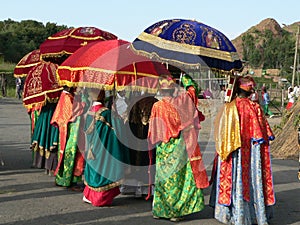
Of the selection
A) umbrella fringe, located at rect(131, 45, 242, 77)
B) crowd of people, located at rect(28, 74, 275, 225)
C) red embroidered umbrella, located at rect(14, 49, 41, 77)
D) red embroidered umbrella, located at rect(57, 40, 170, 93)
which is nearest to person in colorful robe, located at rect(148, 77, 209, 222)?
crowd of people, located at rect(28, 74, 275, 225)

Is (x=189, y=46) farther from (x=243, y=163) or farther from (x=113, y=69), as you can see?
(x=243, y=163)

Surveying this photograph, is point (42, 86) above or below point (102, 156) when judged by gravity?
above

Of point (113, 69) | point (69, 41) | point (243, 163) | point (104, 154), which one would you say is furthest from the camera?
point (69, 41)

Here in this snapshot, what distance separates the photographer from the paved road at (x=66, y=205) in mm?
6207

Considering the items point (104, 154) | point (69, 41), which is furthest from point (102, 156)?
point (69, 41)

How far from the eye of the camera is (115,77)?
21.7 ft

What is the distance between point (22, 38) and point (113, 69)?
48038 mm

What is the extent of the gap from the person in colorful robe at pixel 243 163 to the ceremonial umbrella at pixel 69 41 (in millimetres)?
3230

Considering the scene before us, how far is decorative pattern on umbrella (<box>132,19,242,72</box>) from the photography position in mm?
6191

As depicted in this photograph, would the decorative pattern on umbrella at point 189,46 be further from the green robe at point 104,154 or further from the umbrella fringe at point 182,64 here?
the green robe at point 104,154

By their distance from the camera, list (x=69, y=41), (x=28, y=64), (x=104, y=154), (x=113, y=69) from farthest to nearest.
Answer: (x=28, y=64) < (x=69, y=41) < (x=104, y=154) < (x=113, y=69)

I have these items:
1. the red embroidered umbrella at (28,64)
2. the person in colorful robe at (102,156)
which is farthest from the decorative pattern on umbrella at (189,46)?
the red embroidered umbrella at (28,64)

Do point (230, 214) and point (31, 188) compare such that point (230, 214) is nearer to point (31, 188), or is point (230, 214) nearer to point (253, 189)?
point (253, 189)

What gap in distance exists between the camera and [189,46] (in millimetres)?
6188
